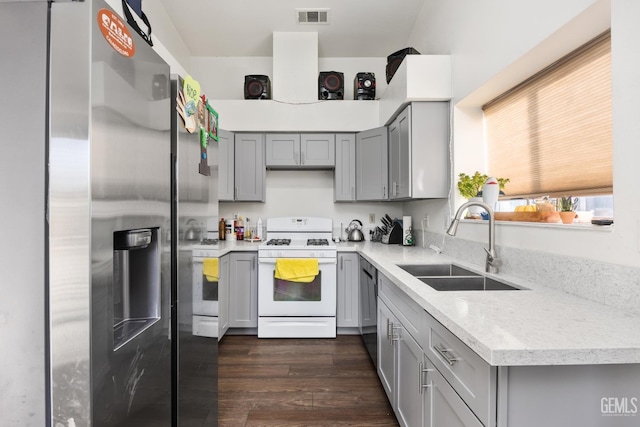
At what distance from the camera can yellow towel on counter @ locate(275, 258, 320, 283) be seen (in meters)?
2.92

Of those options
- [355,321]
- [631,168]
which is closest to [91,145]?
[631,168]

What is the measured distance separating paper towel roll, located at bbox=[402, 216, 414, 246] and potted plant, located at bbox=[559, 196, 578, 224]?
5.42 feet

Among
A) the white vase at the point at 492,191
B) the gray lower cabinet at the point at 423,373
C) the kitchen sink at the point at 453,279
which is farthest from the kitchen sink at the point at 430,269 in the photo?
the white vase at the point at 492,191

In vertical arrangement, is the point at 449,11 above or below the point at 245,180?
above

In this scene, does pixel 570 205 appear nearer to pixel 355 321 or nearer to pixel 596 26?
pixel 596 26

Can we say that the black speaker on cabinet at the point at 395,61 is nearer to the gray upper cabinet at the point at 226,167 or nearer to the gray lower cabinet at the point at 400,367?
the gray upper cabinet at the point at 226,167

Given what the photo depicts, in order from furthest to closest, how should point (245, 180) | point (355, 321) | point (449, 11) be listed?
point (245, 180)
point (355, 321)
point (449, 11)

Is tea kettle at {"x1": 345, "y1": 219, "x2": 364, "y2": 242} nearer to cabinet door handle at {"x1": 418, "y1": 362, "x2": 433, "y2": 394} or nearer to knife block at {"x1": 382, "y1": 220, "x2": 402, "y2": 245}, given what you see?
knife block at {"x1": 382, "y1": 220, "x2": 402, "y2": 245}

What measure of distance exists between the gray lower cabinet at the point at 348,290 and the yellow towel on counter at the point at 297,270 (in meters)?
0.30

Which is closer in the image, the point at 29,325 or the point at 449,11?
the point at 29,325

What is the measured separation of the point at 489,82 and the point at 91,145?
77.8 inches

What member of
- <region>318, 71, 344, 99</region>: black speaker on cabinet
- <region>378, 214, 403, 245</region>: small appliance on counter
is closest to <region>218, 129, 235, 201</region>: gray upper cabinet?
<region>318, 71, 344, 99</region>: black speaker on cabinet

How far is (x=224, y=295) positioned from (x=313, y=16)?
2.79 m

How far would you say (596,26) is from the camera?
1276mm
